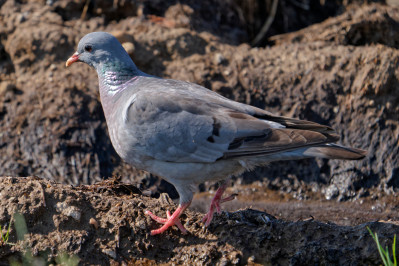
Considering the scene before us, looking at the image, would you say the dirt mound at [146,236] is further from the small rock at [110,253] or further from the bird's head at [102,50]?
the bird's head at [102,50]

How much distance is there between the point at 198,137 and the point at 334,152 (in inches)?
43.1

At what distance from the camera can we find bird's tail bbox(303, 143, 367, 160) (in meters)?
4.31

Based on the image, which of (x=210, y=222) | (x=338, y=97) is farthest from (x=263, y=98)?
(x=210, y=222)

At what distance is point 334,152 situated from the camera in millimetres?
4406

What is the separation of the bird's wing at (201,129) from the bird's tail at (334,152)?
0.14m

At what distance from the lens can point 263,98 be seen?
7742mm

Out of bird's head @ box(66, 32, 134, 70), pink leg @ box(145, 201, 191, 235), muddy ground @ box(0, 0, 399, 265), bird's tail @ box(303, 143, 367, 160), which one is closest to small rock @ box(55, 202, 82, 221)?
muddy ground @ box(0, 0, 399, 265)

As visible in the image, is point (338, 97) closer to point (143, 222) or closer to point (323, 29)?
point (323, 29)

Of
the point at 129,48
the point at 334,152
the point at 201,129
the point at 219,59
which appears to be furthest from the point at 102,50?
the point at 219,59

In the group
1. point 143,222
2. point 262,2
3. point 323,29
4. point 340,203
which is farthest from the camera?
point 262,2

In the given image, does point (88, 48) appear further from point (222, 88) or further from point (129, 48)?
point (222, 88)

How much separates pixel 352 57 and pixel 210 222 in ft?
13.1

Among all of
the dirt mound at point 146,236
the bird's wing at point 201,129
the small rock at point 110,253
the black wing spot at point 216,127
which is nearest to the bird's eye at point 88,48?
the bird's wing at point 201,129

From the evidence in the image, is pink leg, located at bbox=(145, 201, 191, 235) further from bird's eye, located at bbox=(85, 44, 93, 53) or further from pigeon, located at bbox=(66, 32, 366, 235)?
bird's eye, located at bbox=(85, 44, 93, 53)
